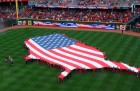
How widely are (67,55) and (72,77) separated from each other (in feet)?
19.7

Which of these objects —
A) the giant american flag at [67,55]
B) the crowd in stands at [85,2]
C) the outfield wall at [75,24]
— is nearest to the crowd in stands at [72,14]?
the outfield wall at [75,24]

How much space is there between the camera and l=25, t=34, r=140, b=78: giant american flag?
3369 centimetres

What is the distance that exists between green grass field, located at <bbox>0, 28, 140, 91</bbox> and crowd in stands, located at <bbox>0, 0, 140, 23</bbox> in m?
13.0

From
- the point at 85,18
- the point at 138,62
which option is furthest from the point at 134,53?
the point at 85,18

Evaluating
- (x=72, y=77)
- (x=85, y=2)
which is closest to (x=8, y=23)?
(x=85, y=2)

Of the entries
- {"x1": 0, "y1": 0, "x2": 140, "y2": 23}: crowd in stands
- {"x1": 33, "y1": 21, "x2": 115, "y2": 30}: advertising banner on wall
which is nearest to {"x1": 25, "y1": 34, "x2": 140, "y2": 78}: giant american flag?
{"x1": 33, "y1": 21, "x2": 115, "y2": 30}: advertising banner on wall

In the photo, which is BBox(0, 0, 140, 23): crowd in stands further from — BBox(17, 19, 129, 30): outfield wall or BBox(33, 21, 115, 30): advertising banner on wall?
BBox(33, 21, 115, 30): advertising banner on wall

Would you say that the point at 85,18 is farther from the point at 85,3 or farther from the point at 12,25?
the point at 12,25

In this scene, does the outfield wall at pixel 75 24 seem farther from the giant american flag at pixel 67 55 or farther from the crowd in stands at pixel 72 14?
the giant american flag at pixel 67 55

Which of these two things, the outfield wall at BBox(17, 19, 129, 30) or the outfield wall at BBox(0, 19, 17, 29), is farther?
the outfield wall at BBox(0, 19, 17, 29)

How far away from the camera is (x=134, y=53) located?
4003 centimetres

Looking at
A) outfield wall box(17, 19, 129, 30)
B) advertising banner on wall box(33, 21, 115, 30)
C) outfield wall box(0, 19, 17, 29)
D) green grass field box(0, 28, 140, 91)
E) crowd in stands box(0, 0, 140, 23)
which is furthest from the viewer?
outfield wall box(0, 19, 17, 29)

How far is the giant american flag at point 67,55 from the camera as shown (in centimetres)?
3369

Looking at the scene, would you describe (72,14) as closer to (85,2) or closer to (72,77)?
(85,2)
